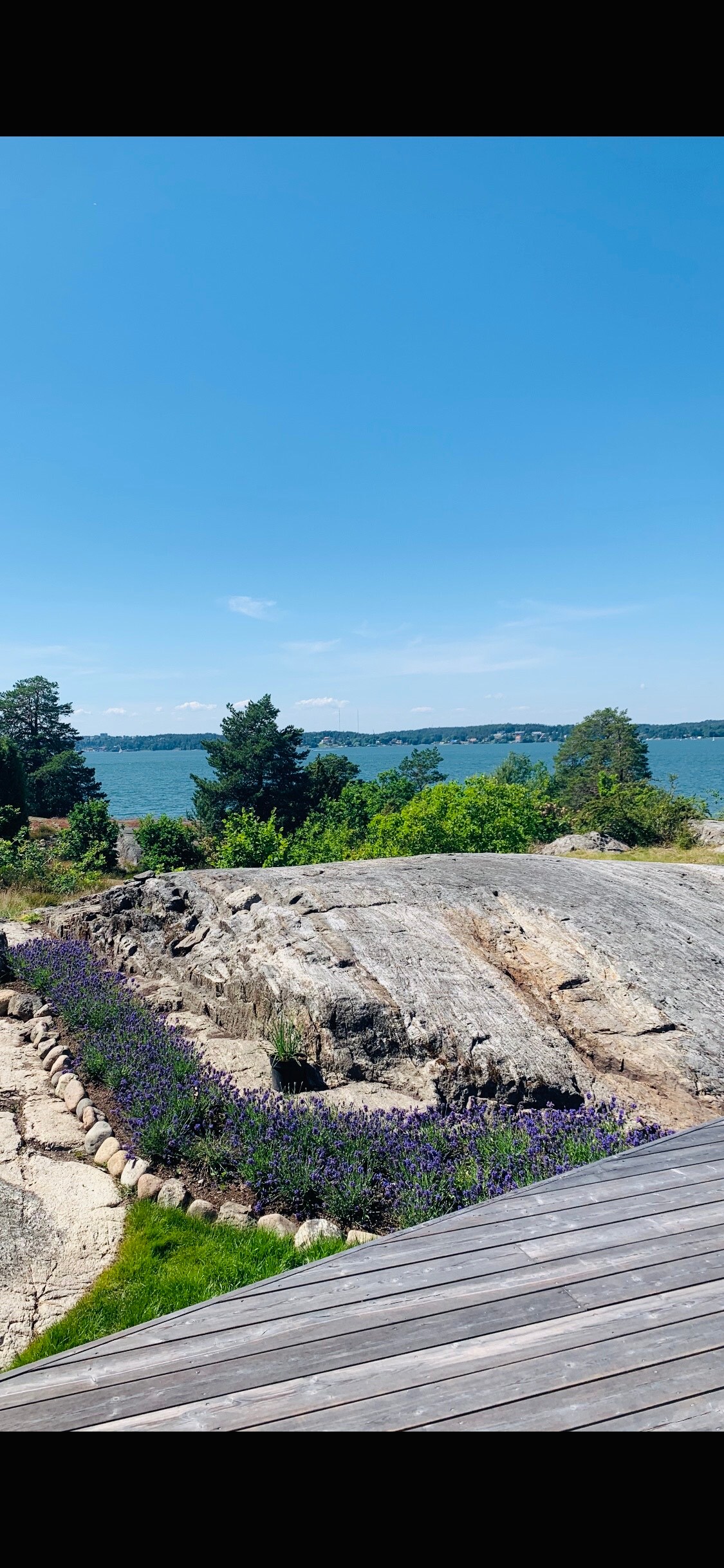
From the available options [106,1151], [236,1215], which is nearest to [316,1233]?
[236,1215]

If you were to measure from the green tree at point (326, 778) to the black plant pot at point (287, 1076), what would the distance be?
95.6 feet

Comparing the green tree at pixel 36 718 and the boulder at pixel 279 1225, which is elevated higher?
the green tree at pixel 36 718

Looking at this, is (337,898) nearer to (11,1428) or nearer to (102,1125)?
(102,1125)

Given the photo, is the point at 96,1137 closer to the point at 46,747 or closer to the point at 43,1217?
the point at 43,1217

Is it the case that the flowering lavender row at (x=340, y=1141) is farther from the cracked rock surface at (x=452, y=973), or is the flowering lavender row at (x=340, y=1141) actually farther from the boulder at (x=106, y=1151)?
the cracked rock surface at (x=452, y=973)

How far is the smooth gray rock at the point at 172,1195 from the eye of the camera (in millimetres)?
4539

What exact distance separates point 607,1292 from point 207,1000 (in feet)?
19.7

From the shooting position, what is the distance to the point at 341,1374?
204 centimetres

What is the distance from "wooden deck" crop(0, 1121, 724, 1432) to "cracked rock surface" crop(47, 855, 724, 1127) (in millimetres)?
3160

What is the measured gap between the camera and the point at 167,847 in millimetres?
18031

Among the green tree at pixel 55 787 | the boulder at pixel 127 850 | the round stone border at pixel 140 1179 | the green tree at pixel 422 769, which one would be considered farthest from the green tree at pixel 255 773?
the round stone border at pixel 140 1179

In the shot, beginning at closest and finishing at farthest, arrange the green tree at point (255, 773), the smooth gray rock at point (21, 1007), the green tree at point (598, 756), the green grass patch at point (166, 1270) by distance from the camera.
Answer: the green grass patch at point (166, 1270)
the smooth gray rock at point (21, 1007)
the green tree at point (255, 773)
the green tree at point (598, 756)
